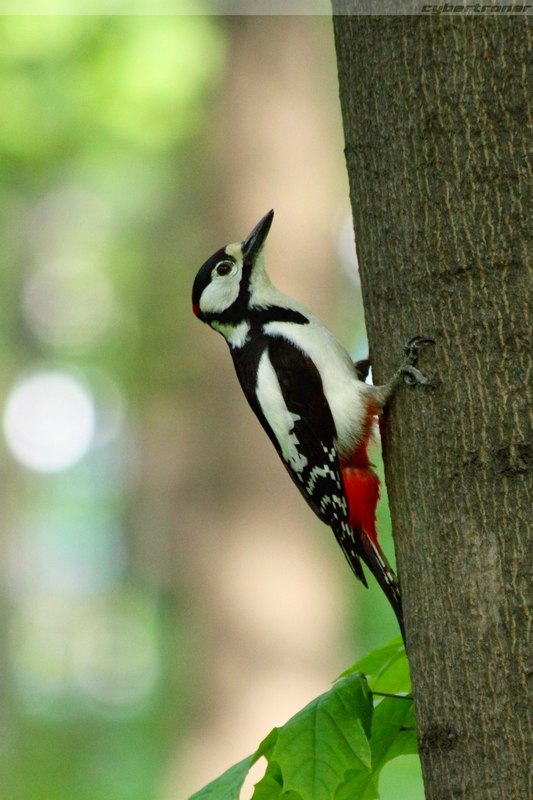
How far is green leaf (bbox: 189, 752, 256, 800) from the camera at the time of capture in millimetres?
1479

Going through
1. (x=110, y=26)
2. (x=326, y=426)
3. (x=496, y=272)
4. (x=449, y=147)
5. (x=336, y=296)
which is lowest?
(x=326, y=426)

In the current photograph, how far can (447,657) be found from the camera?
1.40 m

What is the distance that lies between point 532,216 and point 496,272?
108 millimetres

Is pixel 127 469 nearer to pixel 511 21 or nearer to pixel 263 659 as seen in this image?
pixel 263 659

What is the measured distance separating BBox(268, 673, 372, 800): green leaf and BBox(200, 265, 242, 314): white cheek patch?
159cm

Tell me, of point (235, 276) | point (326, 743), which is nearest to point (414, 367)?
point (326, 743)

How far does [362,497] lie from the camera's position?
256 cm

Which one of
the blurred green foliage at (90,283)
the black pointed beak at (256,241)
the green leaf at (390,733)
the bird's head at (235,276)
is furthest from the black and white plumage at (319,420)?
the blurred green foliage at (90,283)

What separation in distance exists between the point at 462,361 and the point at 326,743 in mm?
686

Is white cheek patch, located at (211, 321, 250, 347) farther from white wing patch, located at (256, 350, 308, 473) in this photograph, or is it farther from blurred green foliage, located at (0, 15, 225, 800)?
blurred green foliage, located at (0, 15, 225, 800)

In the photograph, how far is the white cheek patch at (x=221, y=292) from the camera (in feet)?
9.40

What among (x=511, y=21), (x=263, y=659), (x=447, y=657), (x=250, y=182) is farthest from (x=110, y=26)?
(x=447, y=657)

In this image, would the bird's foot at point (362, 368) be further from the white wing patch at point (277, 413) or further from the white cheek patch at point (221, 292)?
the white cheek patch at point (221, 292)

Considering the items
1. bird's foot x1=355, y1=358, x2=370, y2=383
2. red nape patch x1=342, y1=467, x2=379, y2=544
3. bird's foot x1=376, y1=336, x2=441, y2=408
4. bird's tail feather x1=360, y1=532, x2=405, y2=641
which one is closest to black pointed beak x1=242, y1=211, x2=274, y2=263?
bird's foot x1=355, y1=358, x2=370, y2=383
